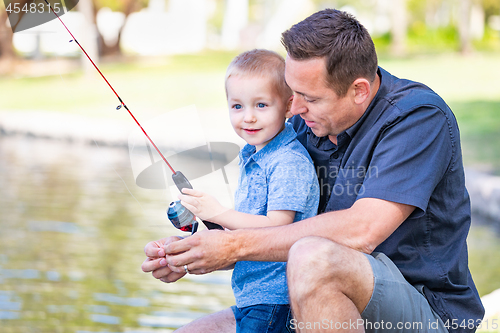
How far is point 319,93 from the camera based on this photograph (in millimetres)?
2168

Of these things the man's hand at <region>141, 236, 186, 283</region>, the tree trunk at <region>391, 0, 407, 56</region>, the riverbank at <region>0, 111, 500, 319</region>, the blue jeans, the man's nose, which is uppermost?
the man's nose

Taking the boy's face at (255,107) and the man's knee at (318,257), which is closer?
the man's knee at (318,257)

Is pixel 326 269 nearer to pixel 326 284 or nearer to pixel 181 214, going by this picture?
pixel 326 284

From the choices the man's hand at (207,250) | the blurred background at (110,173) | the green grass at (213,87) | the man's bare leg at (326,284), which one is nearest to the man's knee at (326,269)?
the man's bare leg at (326,284)

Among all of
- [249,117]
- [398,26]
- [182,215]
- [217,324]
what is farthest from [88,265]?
[398,26]

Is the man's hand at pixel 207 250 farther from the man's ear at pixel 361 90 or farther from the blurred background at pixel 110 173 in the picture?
the man's ear at pixel 361 90

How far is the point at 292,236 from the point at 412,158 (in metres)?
0.45

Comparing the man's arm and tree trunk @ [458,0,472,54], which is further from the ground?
the man's arm

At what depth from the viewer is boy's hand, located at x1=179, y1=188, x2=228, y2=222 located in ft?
6.80

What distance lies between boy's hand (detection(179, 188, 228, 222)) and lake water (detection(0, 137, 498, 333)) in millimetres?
130

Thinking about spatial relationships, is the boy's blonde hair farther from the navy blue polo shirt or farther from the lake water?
the lake water

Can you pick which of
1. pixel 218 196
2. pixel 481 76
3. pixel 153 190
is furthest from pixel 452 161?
pixel 481 76

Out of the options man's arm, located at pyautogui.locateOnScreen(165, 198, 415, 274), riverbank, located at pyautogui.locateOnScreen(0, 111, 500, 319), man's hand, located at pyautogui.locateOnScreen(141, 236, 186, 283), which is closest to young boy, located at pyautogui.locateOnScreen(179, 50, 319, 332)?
man's arm, located at pyautogui.locateOnScreen(165, 198, 415, 274)

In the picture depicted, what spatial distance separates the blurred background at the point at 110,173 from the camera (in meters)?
2.34
